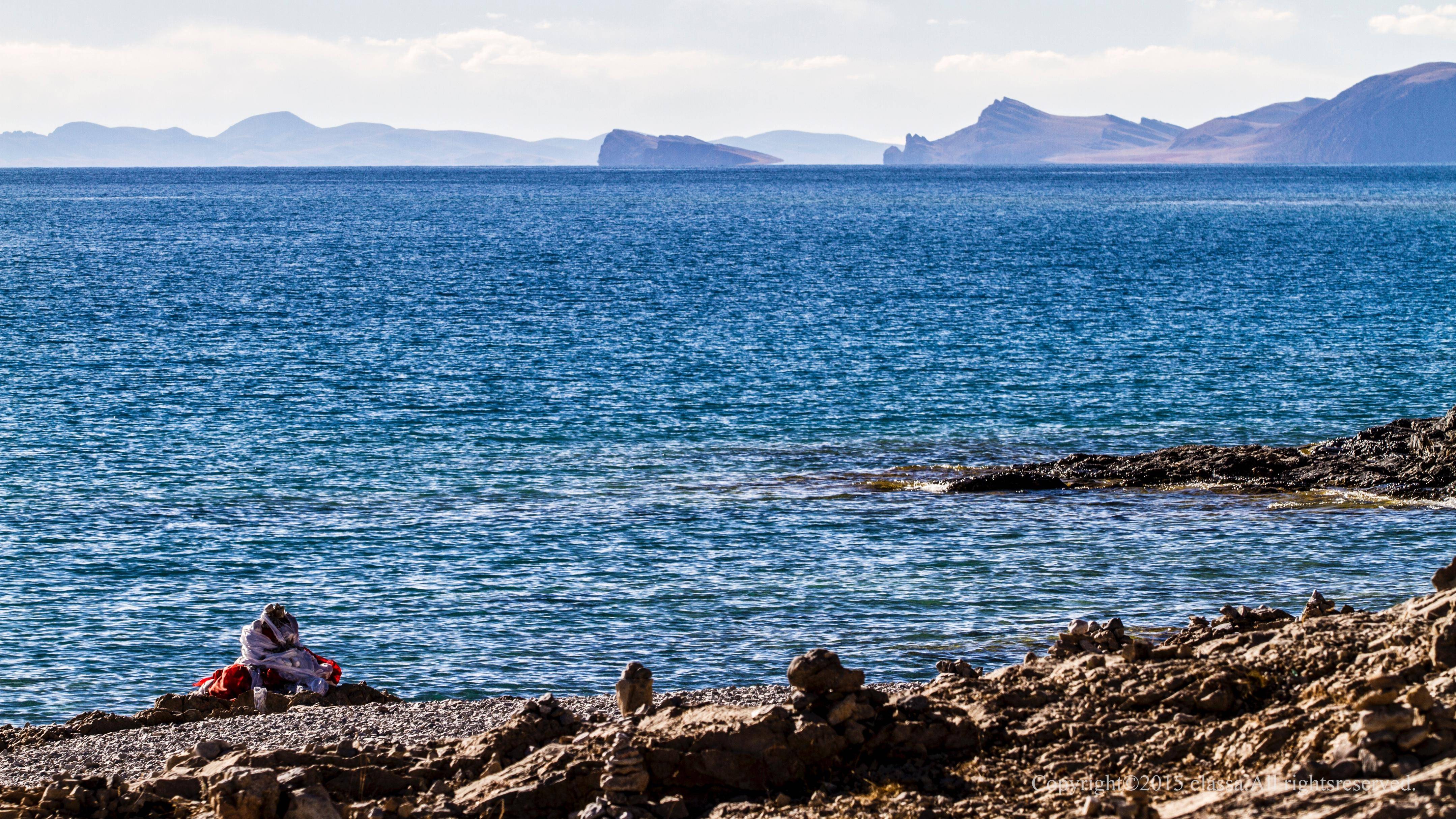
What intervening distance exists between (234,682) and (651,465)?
59.0ft

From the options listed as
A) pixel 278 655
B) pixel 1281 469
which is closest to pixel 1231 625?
pixel 278 655

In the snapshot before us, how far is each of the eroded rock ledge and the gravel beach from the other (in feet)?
50.7

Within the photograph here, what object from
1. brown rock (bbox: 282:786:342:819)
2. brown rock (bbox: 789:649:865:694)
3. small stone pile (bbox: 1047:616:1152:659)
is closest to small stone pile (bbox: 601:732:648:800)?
brown rock (bbox: 789:649:865:694)

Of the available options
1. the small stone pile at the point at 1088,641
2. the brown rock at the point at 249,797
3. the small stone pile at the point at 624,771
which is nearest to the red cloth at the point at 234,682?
the brown rock at the point at 249,797

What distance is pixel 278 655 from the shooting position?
19203mm

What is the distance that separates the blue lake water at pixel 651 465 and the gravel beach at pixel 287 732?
2297 mm

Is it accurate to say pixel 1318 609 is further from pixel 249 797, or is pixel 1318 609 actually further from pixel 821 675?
pixel 249 797

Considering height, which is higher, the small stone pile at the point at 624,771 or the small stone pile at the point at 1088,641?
the small stone pile at the point at 624,771

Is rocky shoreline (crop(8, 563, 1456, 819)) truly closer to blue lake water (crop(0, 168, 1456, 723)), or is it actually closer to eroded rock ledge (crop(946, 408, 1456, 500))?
blue lake water (crop(0, 168, 1456, 723))

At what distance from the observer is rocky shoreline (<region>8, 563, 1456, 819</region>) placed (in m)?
11.4

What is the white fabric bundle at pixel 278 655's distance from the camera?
19.0m

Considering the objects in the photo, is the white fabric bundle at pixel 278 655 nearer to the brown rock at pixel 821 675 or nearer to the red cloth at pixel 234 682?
the red cloth at pixel 234 682

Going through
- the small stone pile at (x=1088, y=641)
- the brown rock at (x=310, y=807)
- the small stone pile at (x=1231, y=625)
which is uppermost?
the small stone pile at (x=1231, y=625)

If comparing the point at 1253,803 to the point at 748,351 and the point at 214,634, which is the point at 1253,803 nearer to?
the point at 214,634
